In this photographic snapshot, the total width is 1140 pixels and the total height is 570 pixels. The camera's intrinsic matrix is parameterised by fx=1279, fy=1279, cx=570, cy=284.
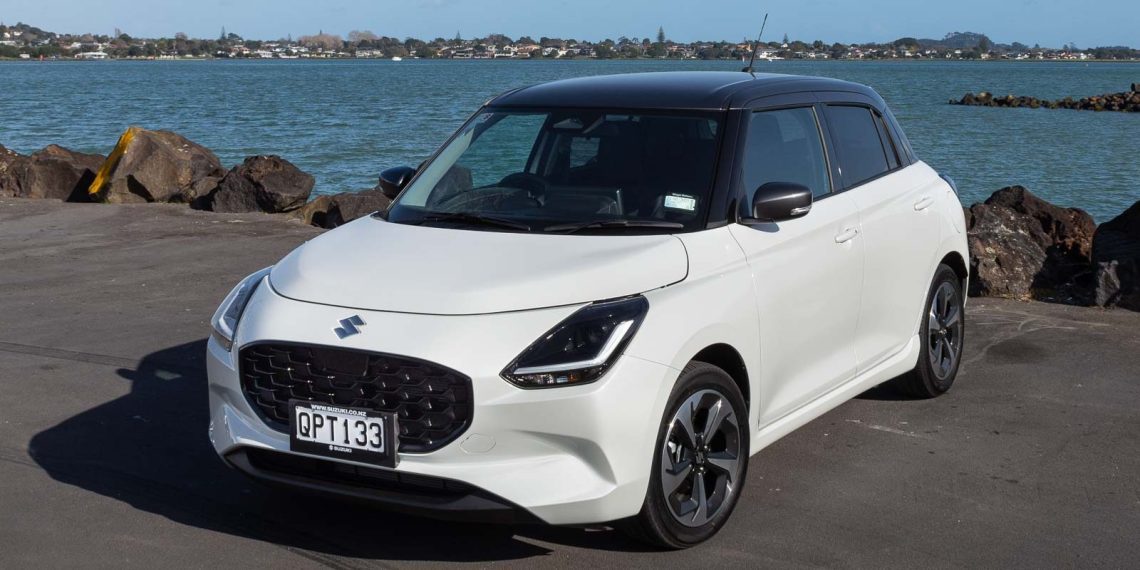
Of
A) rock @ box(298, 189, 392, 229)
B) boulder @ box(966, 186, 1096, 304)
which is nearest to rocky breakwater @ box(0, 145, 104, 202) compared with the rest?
rock @ box(298, 189, 392, 229)

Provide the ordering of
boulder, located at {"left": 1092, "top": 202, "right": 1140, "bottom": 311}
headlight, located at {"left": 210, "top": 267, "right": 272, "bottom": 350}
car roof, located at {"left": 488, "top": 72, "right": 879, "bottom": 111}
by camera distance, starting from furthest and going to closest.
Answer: boulder, located at {"left": 1092, "top": 202, "right": 1140, "bottom": 311} → car roof, located at {"left": 488, "top": 72, "right": 879, "bottom": 111} → headlight, located at {"left": 210, "top": 267, "right": 272, "bottom": 350}

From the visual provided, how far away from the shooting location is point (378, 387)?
4.35 meters

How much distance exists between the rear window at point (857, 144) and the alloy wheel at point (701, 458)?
1732 millimetres

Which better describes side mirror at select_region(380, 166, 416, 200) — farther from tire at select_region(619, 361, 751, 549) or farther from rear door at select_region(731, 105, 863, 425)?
tire at select_region(619, 361, 751, 549)

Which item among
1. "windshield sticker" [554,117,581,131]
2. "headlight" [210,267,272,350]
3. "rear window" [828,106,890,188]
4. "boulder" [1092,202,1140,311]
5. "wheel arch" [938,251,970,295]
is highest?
→ "windshield sticker" [554,117,581,131]

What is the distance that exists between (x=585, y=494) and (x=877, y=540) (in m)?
1.32

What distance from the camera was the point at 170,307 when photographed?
9.41 meters

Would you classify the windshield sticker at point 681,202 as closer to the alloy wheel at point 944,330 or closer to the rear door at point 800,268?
the rear door at point 800,268

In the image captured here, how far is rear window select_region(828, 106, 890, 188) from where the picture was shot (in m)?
6.18

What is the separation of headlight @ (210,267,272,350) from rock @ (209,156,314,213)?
10670mm

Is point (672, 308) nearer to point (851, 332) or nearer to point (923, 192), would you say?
point (851, 332)

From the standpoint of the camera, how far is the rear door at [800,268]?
5164 millimetres

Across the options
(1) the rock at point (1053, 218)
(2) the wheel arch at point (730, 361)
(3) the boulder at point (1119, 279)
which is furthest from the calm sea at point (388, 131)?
(2) the wheel arch at point (730, 361)

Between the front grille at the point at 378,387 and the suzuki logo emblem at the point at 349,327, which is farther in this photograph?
the suzuki logo emblem at the point at 349,327
